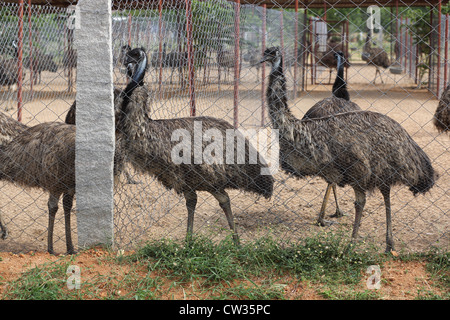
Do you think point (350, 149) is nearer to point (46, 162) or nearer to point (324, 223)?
point (324, 223)

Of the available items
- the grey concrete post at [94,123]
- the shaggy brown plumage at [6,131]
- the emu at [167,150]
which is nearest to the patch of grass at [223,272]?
the grey concrete post at [94,123]

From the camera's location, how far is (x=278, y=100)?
169 inches

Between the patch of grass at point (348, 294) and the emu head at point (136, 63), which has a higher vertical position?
the emu head at point (136, 63)

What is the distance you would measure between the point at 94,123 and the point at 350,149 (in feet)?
6.68

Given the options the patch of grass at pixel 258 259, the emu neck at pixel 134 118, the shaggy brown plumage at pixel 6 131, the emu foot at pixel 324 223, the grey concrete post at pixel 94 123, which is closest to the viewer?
the patch of grass at pixel 258 259

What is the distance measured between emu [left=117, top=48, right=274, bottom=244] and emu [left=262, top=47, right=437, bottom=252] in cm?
39

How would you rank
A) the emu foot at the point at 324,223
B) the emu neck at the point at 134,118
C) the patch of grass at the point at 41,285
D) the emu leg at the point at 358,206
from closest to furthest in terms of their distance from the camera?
the patch of grass at the point at 41,285, the emu neck at the point at 134,118, the emu leg at the point at 358,206, the emu foot at the point at 324,223

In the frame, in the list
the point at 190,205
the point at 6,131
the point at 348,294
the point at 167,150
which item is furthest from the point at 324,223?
the point at 6,131

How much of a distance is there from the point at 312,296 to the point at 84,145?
6.06ft

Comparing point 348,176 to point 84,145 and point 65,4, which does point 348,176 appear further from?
point 65,4

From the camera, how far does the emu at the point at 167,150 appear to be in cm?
406

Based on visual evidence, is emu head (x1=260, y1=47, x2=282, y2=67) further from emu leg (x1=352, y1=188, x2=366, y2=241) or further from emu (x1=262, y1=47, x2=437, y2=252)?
emu leg (x1=352, y1=188, x2=366, y2=241)

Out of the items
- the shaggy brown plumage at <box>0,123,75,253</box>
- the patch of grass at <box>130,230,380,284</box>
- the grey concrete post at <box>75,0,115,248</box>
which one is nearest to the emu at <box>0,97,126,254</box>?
the shaggy brown plumage at <box>0,123,75,253</box>

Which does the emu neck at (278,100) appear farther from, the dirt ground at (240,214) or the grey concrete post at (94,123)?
the grey concrete post at (94,123)
